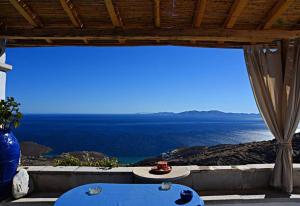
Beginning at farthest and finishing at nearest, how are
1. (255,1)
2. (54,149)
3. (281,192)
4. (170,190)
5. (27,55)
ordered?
1. (54,149)
2. (27,55)
3. (281,192)
4. (255,1)
5. (170,190)

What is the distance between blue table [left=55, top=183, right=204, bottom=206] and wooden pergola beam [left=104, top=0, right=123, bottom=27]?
171 centimetres

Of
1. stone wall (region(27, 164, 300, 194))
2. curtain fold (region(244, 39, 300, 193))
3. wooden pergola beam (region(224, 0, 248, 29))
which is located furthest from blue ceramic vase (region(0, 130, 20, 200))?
curtain fold (region(244, 39, 300, 193))

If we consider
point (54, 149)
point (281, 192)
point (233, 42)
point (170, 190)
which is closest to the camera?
point (170, 190)

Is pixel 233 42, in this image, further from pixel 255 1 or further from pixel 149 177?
pixel 149 177

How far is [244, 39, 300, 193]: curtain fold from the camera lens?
12.3 ft

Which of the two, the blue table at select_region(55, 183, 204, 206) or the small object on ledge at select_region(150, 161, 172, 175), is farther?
the small object on ledge at select_region(150, 161, 172, 175)

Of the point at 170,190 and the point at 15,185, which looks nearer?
the point at 170,190

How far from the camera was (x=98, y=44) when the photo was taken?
4.18m

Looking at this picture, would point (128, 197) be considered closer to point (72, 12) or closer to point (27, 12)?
point (72, 12)

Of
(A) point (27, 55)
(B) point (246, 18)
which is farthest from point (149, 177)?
(A) point (27, 55)

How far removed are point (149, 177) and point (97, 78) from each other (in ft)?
182

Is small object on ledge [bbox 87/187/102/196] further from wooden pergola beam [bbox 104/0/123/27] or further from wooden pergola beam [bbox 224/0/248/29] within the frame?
wooden pergola beam [bbox 224/0/248/29]

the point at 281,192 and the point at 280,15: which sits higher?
the point at 280,15

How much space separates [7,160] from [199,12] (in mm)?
2672
